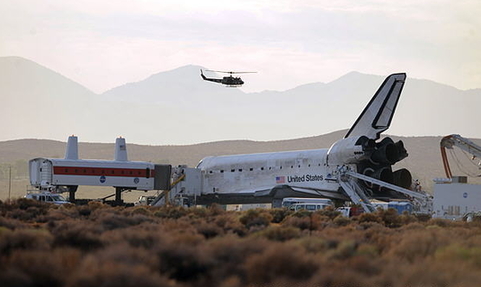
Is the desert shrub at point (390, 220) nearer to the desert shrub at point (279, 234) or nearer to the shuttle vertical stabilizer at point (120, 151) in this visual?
the desert shrub at point (279, 234)

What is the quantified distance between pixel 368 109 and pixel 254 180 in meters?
10.1

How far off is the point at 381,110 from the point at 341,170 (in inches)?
214

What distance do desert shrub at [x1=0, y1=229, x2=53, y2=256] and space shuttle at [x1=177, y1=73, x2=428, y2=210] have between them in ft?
120

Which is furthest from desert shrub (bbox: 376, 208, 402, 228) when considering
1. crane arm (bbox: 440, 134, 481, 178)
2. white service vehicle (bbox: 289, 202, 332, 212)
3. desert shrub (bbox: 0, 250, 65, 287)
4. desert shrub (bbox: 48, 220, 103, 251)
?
desert shrub (bbox: 0, 250, 65, 287)

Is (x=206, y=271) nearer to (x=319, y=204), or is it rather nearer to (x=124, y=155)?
(x=319, y=204)

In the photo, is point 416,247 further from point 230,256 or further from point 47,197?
point 47,197

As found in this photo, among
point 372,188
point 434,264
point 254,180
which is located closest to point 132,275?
point 434,264

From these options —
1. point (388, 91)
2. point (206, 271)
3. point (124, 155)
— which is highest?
point (388, 91)

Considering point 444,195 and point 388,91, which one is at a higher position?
point 388,91

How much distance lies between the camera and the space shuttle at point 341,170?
188ft

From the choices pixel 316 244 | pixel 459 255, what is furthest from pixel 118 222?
pixel 459 255

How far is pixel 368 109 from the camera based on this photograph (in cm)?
6000

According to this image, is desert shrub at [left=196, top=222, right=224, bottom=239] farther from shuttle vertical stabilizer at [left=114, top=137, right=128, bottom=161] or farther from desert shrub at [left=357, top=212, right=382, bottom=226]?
shuttle vertical stabilizer at [left=114, top=137, right=128, bottom=161]

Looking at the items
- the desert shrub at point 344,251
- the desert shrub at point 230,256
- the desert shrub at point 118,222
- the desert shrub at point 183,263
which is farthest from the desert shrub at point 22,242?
the desert shrub at point 344,251
